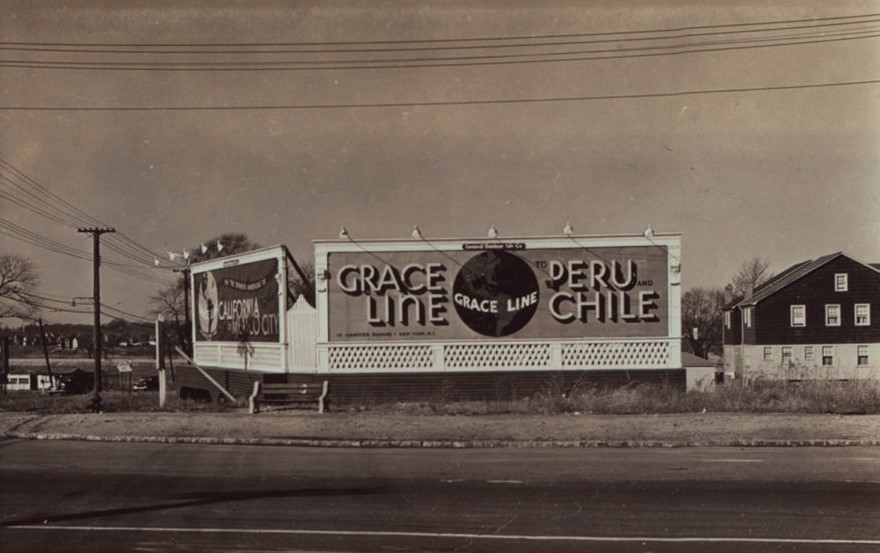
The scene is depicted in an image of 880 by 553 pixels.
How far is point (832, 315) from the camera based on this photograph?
6269cm

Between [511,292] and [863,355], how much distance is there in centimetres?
4542

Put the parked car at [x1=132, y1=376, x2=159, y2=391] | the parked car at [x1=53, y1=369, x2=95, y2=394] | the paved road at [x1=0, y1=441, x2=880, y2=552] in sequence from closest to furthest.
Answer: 1. the paved road at [x1=0, y1=441, x2=880, y2=552]
2. the parked car at [x1=53, y1=369, x2=95, y2=394]
3. the parked car at [x1=132, y1=376, x2=159, y2=391]

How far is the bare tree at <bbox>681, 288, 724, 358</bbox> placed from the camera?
106062mm

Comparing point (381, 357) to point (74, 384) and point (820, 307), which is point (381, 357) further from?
point (74, 384)

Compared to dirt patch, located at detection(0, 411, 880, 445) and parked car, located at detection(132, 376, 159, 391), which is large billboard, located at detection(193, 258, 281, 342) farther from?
parked car, located at detection(132, 376, 159, 391)

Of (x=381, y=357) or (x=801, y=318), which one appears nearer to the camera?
(x=381, y=357)

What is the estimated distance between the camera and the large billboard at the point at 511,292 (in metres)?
25.7

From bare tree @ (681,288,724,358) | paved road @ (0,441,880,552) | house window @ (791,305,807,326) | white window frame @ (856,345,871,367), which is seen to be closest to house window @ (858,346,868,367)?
white window frame @ (856,345,871,367)

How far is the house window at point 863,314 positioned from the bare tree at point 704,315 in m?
40.6

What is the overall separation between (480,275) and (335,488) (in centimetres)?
1487

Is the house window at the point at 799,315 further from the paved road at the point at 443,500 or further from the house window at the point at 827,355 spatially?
the paved road at the point at 443,500

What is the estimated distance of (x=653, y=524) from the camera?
9086mm

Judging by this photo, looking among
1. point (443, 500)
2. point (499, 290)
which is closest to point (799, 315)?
point (499, 290)

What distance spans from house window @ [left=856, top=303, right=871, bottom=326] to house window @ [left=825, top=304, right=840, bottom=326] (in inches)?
50.7
